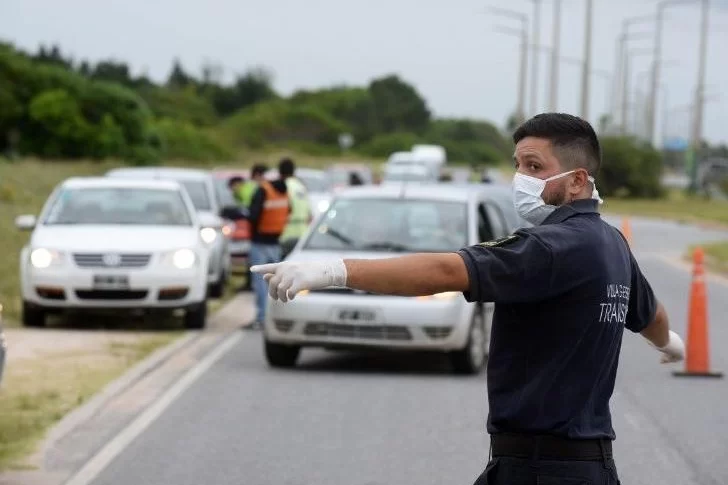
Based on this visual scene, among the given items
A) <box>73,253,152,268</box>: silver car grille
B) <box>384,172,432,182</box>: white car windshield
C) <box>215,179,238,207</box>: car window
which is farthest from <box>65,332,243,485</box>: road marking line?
<box>384,172,432,182</box>: white car windshield

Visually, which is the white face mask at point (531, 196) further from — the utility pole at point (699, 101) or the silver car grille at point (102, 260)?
the utility pole at point (699, 101)

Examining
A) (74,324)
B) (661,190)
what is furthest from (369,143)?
(74,324)

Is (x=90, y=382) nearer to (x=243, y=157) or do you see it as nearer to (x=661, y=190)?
(x=661, y=190)

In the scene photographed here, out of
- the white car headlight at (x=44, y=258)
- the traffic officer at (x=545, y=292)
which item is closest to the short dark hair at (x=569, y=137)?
the traffic officer at (x=545, y=292)

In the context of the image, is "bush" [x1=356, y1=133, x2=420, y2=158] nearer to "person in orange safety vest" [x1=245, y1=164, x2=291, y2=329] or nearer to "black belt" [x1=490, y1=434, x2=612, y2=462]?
"person in orange safety vest" [x1=245, y1=164, x2=291, y2=329]

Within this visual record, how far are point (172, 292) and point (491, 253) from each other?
13.2 meters

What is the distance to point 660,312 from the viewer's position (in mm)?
5461

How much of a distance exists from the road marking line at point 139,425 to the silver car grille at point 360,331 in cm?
108

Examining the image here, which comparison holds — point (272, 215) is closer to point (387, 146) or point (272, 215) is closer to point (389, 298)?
point (389, 298)

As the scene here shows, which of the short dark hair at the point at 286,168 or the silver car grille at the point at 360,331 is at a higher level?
the short dark hair at the point at 286,168

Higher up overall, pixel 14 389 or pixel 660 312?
pixel 660 312

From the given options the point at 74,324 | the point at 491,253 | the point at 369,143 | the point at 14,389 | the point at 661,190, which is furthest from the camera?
the point at 369,143

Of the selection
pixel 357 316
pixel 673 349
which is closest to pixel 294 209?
pixel 357 316

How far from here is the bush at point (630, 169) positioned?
3214 inches
